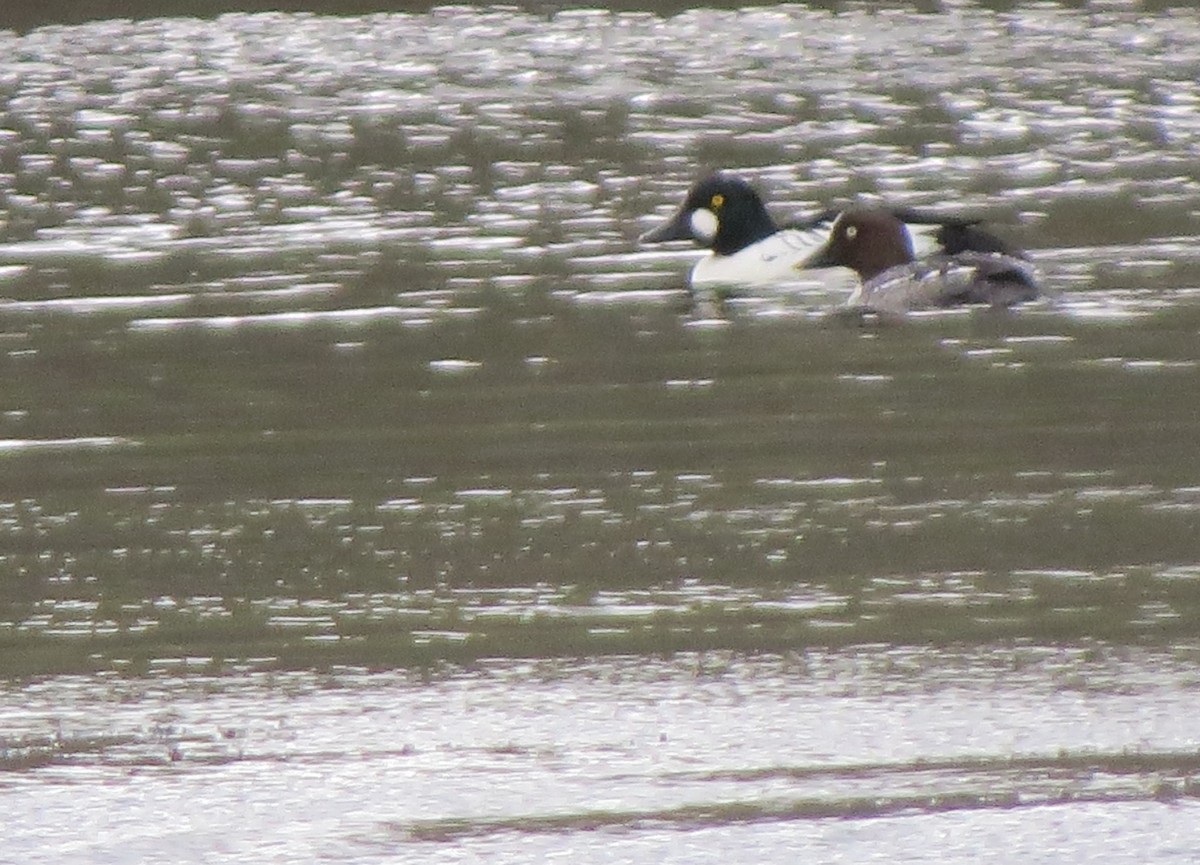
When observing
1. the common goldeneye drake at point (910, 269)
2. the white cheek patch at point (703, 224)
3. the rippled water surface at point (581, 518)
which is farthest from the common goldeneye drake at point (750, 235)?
the rippled water surface at point (581, 518)

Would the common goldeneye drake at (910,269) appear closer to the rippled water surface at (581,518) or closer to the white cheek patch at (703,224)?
the rippled water surface at (581,518)

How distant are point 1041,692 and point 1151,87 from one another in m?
18.0

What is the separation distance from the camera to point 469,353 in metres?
13.1

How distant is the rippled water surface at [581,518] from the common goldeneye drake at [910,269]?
1.01 ft

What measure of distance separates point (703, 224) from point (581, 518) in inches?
301

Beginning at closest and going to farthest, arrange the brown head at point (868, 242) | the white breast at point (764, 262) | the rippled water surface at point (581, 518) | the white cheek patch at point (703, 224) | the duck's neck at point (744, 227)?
the rippled water surface at point (581, 518)
the brown head at point (868, 242)
the white breast at point (764, 262)
the duck's neck at point (744, 227)
the white cheek patch at point (703, 224)

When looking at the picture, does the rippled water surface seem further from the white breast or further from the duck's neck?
the duck's neck

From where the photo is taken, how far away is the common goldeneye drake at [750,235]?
1565 centimetres

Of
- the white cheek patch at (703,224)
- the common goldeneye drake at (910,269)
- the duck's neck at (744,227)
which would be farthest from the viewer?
the white cheek patch at (703,224)

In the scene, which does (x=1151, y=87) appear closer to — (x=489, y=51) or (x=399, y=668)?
(x=489, y=51)

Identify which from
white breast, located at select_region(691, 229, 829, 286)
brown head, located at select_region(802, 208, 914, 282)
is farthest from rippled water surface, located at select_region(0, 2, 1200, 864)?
brown head, located at select_region(802, 208, 914, 282)

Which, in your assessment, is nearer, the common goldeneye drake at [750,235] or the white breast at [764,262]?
the common goldeneye drake at [750,235]

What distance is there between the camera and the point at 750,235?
54.7ft

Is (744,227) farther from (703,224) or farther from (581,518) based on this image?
(581,518)
